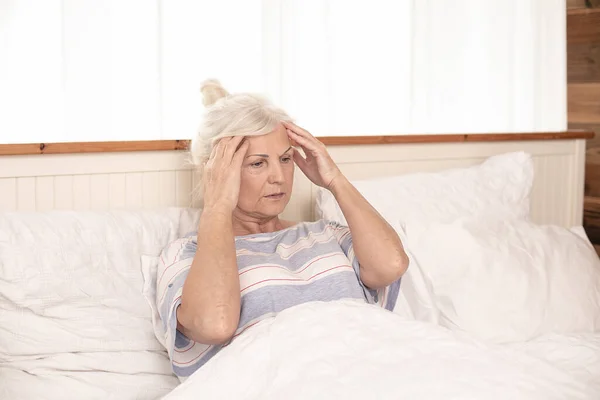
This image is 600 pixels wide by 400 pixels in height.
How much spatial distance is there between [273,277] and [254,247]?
13 centimetres

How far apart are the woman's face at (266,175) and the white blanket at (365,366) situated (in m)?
0.34

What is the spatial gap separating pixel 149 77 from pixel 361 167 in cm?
63

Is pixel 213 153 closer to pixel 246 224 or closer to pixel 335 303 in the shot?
pixel 246 224

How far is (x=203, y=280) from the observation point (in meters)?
1.36

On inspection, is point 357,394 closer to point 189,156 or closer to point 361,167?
point 189,156

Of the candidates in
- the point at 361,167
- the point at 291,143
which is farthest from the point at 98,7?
the point at 361,167

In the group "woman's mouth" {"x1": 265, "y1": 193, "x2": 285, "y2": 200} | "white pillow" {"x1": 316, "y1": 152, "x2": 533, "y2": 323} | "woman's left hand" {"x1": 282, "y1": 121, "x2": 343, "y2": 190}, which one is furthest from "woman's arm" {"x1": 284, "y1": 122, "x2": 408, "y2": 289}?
"white pillow" {"x1": 316, "y1": 152, "x2": 533, "y2": 323}

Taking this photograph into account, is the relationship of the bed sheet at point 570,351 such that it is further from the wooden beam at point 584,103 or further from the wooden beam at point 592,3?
the wooden beam at point 592,3

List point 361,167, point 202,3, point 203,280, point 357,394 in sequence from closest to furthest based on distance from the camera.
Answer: point 357,394 → point 203,280 → point 202,3 → point 361,167

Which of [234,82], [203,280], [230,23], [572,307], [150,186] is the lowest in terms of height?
[572,307]

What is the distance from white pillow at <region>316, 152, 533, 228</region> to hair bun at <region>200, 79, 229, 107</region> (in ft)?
1.24

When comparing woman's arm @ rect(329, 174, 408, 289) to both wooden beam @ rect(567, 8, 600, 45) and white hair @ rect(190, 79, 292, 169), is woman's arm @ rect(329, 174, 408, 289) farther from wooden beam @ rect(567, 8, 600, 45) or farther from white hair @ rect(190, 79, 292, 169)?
wooden beam @ rect(567, 8, 600, 45)

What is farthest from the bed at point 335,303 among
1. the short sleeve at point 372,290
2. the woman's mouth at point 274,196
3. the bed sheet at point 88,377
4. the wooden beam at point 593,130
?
the wooden beam at point 593,130

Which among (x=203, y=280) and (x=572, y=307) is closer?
(x=203, y=280)
